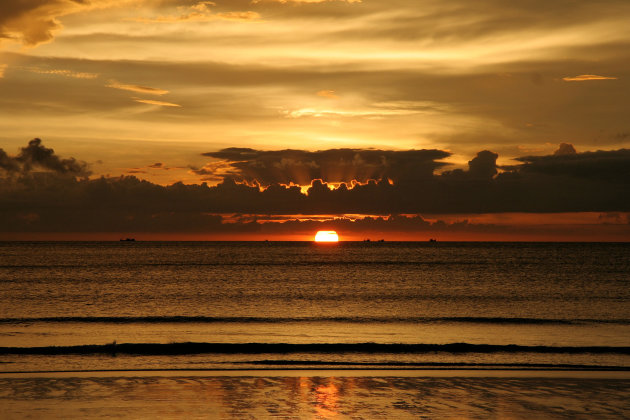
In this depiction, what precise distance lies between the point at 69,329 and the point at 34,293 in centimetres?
3903

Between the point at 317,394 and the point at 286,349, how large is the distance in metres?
11.7

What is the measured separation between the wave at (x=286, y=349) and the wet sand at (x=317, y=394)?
6447 mm

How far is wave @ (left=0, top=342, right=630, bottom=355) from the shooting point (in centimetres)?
2745

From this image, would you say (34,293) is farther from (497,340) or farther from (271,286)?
(497,340)

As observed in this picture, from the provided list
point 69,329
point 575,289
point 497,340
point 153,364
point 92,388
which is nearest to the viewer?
point 92,388

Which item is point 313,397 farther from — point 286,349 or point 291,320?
point 291,320

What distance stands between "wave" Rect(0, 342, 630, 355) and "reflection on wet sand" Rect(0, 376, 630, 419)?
25.4ft

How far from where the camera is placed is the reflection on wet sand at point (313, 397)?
1523 cm

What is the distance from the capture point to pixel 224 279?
100188mm

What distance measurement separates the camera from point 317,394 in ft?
57.1

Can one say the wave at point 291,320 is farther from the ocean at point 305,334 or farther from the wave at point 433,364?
the wave at point 433,364

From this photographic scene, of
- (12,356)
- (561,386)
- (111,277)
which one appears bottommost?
(111,277)

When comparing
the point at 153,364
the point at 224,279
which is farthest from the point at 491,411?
the point at 224,279

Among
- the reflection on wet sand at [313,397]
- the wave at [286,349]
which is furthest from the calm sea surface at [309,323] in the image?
the reflection on wet sand at [313,397]
